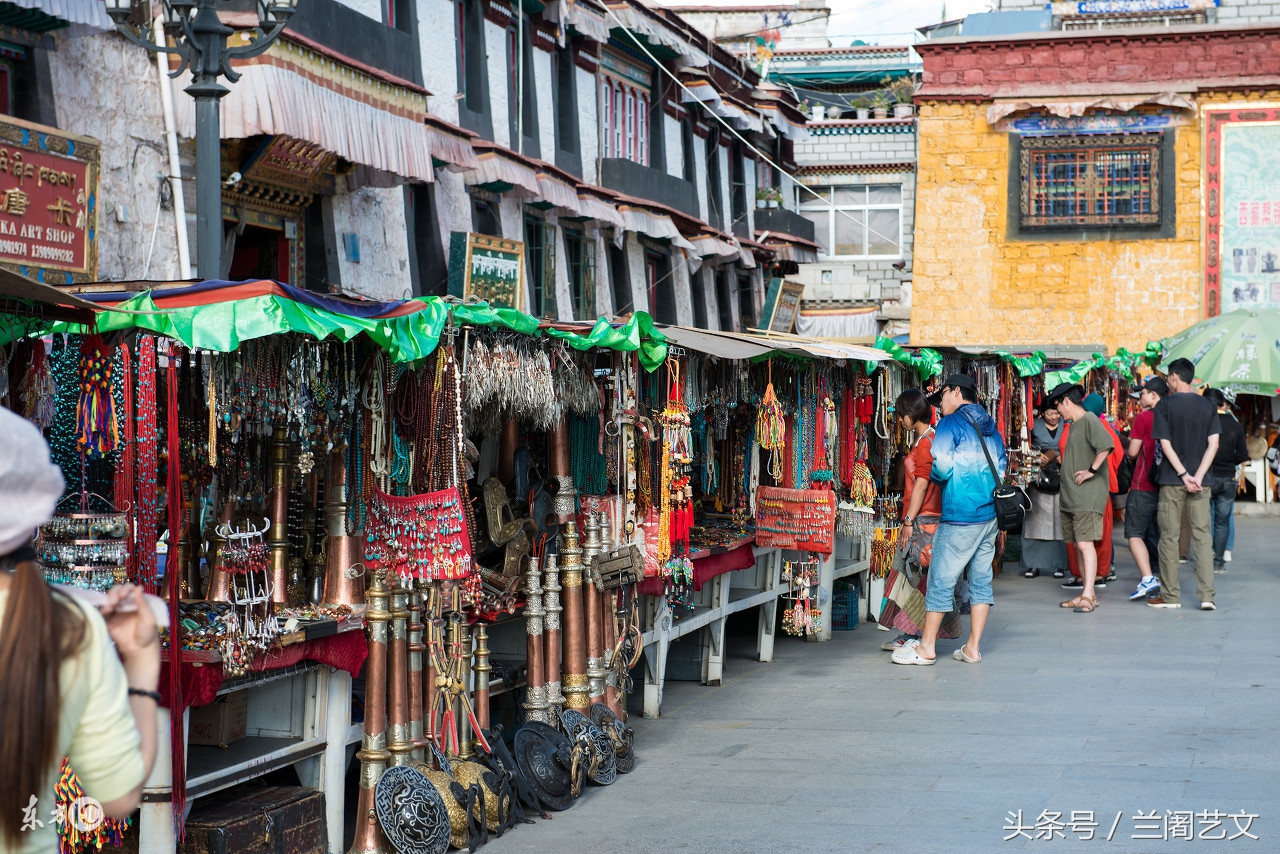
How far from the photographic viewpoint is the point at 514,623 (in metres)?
7.35

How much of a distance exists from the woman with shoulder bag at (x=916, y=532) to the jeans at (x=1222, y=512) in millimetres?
4328

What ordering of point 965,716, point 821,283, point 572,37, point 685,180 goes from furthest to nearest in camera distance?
point 821,283
point 685,180
point 572,37
point 965,716

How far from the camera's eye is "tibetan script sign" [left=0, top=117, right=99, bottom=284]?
1023 centimetres

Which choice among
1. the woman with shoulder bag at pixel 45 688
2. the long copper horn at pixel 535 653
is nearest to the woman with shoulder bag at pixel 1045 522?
the long copper horn at pixel 535 653

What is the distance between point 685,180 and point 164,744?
2083cm

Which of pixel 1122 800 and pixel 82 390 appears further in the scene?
pixel 1122 800

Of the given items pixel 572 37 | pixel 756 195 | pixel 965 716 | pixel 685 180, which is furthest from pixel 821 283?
pixel 965 716

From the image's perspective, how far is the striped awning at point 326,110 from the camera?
11.5 metres

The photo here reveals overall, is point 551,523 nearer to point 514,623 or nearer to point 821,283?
point 514,623

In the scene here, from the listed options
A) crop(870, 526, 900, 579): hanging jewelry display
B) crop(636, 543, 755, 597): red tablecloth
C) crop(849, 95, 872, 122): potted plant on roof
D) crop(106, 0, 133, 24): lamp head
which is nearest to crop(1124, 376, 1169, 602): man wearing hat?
crop(870, 526, 900, 579): hanging jewelry display

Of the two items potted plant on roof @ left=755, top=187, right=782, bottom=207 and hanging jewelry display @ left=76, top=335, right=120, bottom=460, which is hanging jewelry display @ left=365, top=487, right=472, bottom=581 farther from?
potted plant on roof @ left=755, top=187, right=782, bottom=207

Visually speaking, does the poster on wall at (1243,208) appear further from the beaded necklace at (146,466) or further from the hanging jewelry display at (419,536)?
the beaded necklace at (146,466)

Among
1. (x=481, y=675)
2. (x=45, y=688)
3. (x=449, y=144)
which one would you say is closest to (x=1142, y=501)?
(x=481, y=675)

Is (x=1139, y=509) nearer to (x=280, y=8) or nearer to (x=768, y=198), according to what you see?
(x=280, y=8)
